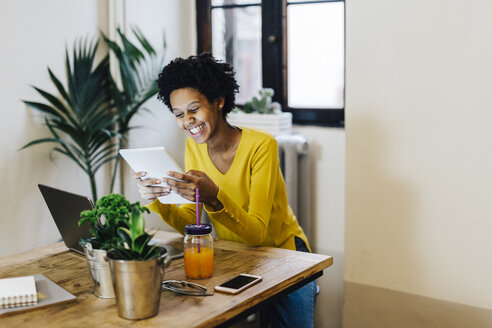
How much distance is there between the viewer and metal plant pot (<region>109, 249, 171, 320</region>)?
125 cm

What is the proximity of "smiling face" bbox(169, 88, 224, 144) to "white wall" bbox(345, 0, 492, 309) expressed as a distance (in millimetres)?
688

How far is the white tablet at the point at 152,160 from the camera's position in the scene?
5.57 ft

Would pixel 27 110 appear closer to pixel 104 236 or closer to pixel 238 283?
pixel 104 236

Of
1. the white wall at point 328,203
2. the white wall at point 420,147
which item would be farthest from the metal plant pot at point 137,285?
the white wall at point 328,203

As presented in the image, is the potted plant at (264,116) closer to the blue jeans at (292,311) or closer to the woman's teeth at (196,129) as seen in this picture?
the woman's teeth at (196,129)

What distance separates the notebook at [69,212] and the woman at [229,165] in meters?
0.23

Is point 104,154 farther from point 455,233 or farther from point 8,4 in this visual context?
point 455,233

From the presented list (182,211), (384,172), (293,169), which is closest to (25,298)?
(182,211)

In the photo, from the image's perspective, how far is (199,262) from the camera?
155 cm

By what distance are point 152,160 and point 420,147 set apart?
1.14m

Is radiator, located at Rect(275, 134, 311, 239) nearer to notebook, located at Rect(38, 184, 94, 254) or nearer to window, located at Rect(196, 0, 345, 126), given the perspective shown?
window, located at Rect(196, 0, 345, 126)

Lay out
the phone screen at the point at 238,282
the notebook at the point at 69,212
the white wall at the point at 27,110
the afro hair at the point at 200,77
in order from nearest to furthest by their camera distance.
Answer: the phone screen at the point at 238,282 → the notebook at the point at 69,212 → the afro hair at the point at 200,77 → the white wall at the point at 27,110

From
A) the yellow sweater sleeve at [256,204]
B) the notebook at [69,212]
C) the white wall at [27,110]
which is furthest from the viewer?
the white wall at [27,110]

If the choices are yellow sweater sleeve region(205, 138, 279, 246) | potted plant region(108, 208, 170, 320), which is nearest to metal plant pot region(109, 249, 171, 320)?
potted plant region(108, 208, 170, 320)
